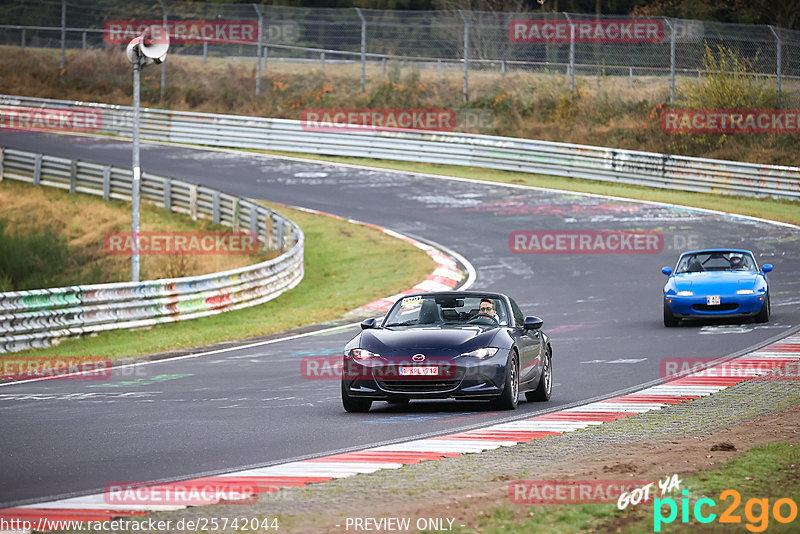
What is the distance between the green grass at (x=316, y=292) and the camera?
63.7 feet

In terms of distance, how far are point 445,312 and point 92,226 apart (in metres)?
24.4

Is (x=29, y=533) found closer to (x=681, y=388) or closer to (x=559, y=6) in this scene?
(x=681, y=388)

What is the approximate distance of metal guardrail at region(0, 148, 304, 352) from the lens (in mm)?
18656

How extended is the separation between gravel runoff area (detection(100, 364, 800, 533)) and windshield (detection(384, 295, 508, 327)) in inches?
80.1

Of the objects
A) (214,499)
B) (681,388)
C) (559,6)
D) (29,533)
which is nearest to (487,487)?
(214,499)

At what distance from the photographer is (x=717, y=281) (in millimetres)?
19312

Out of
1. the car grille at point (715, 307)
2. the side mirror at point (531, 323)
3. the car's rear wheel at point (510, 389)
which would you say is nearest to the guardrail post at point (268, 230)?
the car grille at point (715, 307)

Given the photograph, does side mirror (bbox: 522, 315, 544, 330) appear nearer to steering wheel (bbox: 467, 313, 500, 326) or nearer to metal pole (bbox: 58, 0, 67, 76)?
steering wheel (bbox: 467, 313, 500, 326)

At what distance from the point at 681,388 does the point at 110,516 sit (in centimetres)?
785

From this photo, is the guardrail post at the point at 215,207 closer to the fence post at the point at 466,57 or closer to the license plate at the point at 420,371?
the fence post at the point at 466,57

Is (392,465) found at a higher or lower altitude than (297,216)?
higher

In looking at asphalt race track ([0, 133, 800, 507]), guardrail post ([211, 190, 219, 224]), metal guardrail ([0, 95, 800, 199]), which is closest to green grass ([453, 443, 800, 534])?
asphalt race track ([0, 133, 800, 507])

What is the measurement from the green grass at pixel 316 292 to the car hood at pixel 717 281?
6.68 meters

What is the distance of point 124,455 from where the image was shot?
9.12 metres
